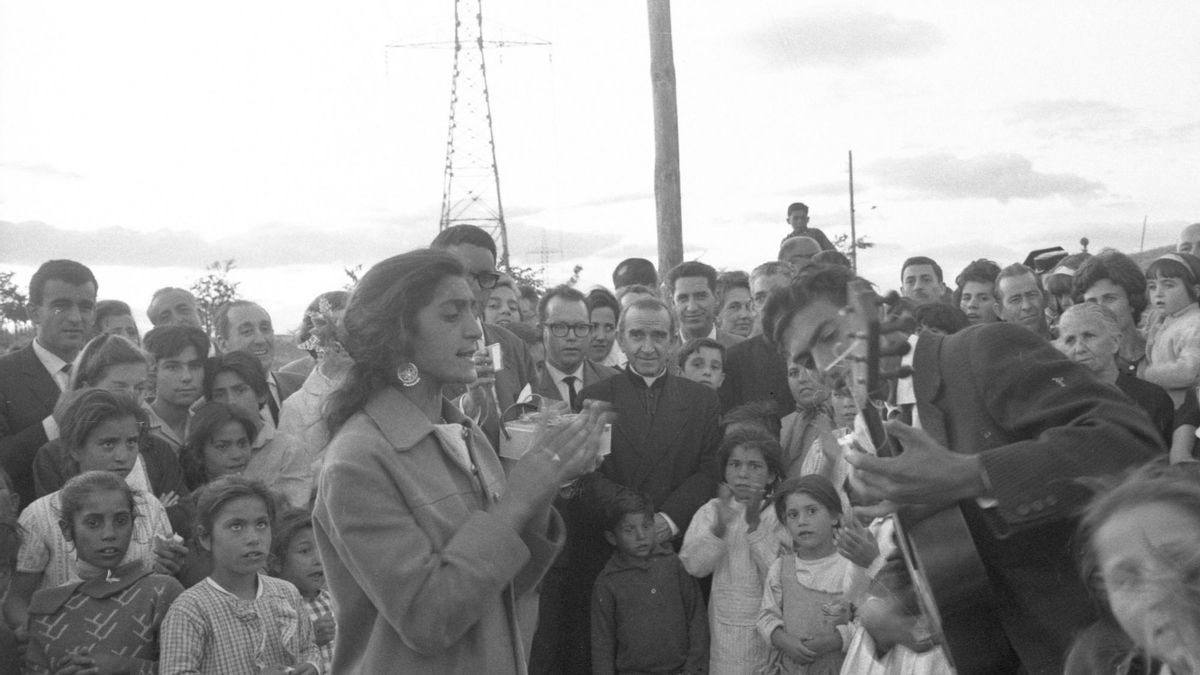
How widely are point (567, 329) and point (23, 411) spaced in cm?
293

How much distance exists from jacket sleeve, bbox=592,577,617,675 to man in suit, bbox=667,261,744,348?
2563 mm

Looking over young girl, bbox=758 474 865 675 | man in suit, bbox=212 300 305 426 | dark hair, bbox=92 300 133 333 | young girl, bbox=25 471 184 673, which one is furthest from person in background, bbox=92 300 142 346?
young girl, bbox=758 474 865 675

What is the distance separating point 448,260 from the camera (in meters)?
3.50

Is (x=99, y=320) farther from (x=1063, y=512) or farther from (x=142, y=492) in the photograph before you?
(x=1063, y=512)

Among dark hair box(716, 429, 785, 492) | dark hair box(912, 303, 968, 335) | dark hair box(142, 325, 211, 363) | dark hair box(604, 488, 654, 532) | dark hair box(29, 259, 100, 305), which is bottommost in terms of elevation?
dark hair box(604, 488, 654, 532)

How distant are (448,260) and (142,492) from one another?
296 centimetres

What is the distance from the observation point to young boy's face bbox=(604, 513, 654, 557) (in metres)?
6.53

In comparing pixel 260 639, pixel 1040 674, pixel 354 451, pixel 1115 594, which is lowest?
pixel 260 639

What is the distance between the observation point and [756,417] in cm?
698

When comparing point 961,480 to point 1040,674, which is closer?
point 961,480

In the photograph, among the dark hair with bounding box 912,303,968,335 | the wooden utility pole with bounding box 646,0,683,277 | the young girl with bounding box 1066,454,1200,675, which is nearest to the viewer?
the young girl with bounding box 1066,454,1200,675

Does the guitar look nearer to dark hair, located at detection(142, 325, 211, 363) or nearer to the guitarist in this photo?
the guitarist

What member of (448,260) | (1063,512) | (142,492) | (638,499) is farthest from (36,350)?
(1063,512)

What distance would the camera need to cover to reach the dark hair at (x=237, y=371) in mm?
6906
